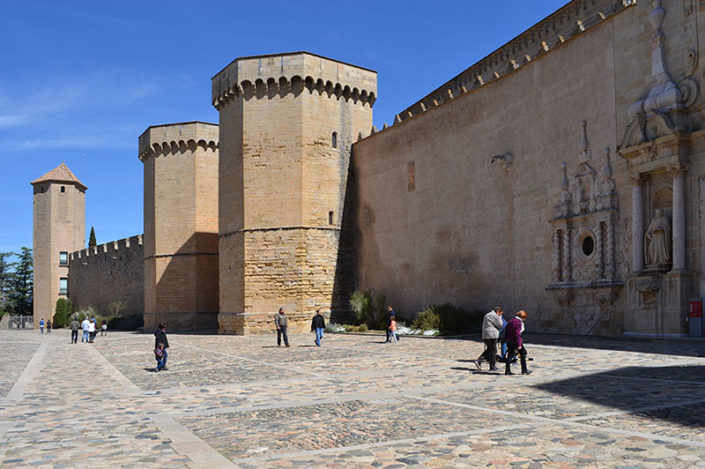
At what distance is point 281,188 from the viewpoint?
90.0ft

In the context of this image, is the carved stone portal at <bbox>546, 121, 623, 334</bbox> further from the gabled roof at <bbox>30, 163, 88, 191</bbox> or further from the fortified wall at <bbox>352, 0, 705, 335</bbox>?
the gabled roof at <bbox>30, 163, 88, 191</bbox>

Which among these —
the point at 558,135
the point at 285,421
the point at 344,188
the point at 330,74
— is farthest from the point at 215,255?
the point at 285,421

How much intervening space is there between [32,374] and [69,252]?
46478mm

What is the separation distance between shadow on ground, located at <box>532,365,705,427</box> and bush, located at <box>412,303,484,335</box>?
986 centimetres

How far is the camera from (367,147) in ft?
93.7

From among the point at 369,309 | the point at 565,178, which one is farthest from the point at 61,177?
the point at 565,178

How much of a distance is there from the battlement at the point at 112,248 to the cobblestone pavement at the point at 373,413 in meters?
31.7

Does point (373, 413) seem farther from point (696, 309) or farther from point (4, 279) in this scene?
point (4, 279)

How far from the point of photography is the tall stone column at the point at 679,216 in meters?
14.9

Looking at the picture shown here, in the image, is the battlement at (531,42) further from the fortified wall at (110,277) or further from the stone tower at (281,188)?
the fortified wall at (110,277)

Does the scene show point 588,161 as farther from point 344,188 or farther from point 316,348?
point 344,188

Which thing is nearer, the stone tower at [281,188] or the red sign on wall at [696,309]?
the red sign on wall at [696,309]

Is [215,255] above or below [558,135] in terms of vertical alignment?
below

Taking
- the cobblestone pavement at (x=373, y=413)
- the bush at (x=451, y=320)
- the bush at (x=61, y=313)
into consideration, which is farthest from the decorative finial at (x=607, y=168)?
the bush at (x=61, y=313)
